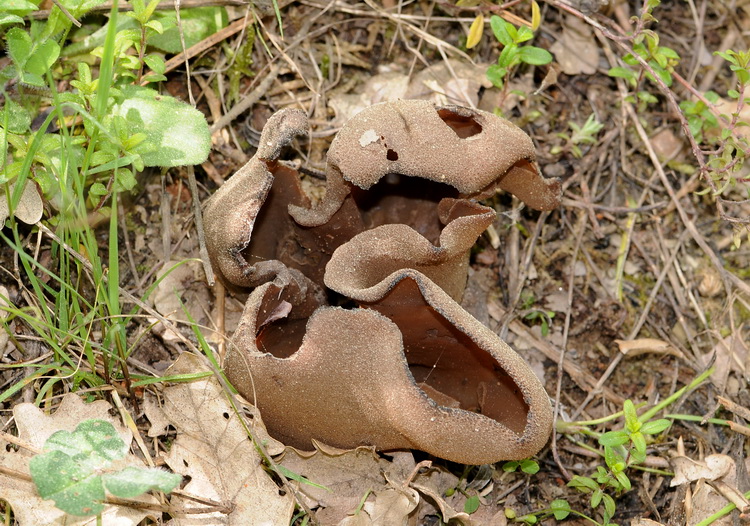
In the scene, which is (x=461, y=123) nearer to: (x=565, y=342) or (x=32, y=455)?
(x=565, y=342)

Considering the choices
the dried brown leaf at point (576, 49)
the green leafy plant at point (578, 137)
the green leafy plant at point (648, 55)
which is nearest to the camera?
the green leafy plant at point (648, 55)

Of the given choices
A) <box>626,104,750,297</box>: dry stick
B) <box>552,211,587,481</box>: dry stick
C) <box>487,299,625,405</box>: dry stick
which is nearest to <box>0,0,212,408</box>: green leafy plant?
<box>487,299,625,405</box>: dry stick

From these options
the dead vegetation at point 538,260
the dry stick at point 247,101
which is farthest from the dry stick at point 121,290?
the dry stick at point 247,101

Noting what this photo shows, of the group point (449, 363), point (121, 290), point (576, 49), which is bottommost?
point (449, 363)

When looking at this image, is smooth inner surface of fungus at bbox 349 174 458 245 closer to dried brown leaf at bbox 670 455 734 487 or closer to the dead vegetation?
the dead vegetation

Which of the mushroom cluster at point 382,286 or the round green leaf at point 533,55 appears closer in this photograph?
the mushroom cluster at point 382,286

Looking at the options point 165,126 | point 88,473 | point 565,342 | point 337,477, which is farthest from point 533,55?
point 88,473

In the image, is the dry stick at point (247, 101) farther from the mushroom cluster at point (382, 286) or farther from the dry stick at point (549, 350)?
the dry stick at point (549, 350)

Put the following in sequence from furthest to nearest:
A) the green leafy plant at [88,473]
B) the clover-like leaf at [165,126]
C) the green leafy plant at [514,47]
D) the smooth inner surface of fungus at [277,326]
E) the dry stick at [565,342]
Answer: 1. the green leafy plant at [514,47]
2. the dry stick at [565,342]
3. the clover-like leaf at [165,126]
4. the smooth inner surface of fungus at [277,326]
5. the green leafy plant at [88,473]
